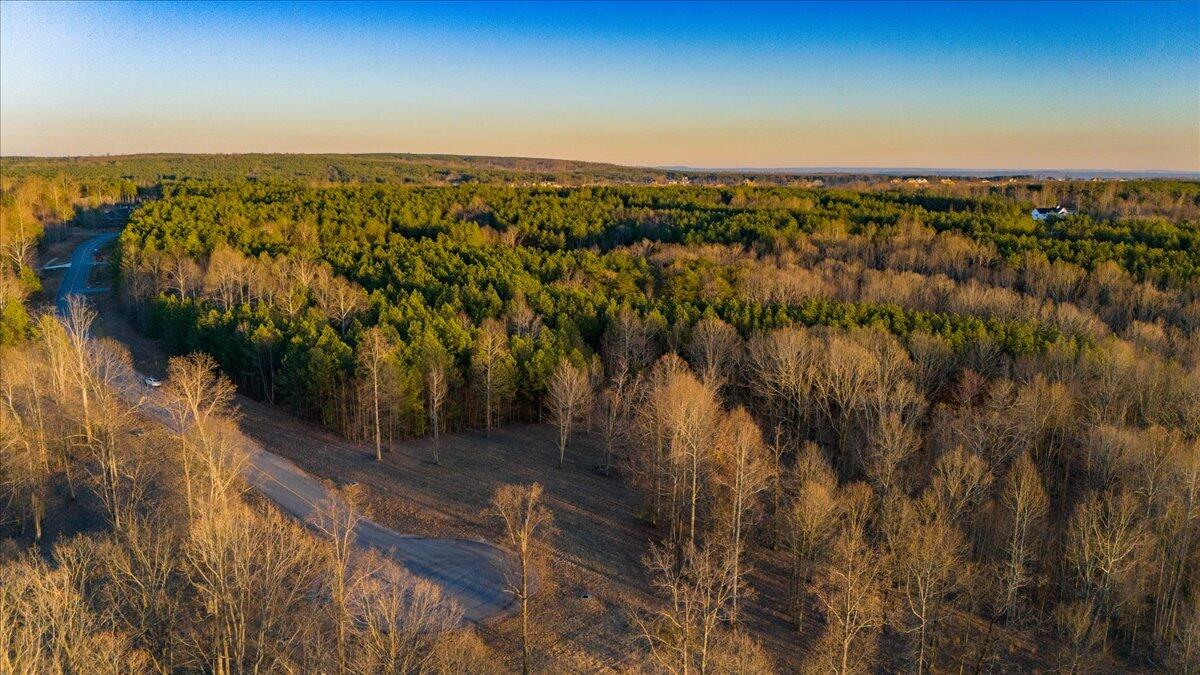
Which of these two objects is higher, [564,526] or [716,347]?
[716,347]

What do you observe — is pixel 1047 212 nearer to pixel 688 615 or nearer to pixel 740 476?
pixel 740 476

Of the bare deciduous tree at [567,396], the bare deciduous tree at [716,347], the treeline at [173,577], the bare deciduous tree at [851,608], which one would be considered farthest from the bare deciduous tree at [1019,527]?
the bare deciduous tree at [567,396]

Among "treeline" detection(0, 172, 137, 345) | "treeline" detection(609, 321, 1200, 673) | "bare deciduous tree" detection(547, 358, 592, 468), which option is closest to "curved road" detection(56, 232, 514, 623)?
"treeline" detection(609, 321, 1200, 673)

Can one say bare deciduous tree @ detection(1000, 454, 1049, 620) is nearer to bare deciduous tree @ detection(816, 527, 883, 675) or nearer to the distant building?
bare deciduous tree @ detection(816, 527, 883, 675)

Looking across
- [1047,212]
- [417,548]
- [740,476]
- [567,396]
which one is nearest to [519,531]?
[740,476]

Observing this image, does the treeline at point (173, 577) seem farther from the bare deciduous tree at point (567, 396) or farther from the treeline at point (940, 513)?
the bare deciduous tree at point (567, 396)

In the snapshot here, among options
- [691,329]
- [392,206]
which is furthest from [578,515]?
[392,206]

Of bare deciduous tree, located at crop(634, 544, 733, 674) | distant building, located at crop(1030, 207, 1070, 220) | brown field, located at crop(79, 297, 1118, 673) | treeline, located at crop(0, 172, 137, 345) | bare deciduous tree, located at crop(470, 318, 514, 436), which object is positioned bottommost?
brown field, located at crop(79, 297, 1118, 673)
